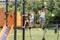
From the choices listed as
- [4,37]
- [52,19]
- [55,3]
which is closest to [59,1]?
[55,3]

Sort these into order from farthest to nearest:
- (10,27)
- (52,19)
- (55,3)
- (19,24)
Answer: (55,3)
(52,19)
(19,24)
(10,27)

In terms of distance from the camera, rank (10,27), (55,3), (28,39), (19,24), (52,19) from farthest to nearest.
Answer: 1. (55,3)
2. (52,19)
3. (28,39)
4. (19,24)
5. (10,27)

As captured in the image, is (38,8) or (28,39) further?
(38,8)

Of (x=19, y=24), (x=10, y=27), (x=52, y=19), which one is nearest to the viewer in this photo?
(x=10, y=27)

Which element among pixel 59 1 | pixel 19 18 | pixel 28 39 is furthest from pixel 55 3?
pixel 19 18

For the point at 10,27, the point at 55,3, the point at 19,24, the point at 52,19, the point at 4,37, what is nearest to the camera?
the point at 4,37

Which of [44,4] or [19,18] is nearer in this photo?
[19,18]

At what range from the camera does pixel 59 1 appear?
2377cm

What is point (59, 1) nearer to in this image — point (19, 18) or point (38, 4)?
point (38, 4)

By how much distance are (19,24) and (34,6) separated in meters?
15.2

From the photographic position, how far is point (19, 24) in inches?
315

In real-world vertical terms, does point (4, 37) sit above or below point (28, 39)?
above

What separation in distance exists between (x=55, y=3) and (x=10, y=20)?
15.8m

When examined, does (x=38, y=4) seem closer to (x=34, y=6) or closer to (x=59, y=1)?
(x=34, y=6)
